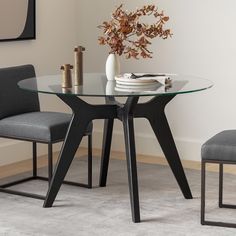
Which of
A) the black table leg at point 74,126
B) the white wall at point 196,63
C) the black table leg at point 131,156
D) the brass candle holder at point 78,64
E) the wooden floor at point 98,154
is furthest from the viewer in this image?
the white wall at point 196,63

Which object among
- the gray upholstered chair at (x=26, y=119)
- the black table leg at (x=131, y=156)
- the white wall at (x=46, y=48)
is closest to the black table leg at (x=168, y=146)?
the black table leg at (x=131, y=156)

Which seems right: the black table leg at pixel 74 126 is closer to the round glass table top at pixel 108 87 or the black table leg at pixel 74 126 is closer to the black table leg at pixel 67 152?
the black table leg at pixel 67 152

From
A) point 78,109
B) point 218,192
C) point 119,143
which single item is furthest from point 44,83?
point 119,143

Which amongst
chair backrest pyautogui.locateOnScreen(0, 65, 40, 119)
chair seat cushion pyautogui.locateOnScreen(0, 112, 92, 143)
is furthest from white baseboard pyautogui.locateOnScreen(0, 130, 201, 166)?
chair seat cushion pyautogui.locateOnScreen(0, 112, 92, 143)

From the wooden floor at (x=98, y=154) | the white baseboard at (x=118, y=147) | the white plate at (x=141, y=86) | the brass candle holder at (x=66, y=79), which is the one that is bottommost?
the wooden floor at (x=98, y=154)

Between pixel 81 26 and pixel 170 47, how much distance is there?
36.4 inches

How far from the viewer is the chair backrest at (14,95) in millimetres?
4797

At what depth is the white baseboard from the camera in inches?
220

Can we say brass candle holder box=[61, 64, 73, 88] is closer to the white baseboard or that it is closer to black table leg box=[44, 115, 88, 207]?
black table leg box=[44, 115, 88, 207]

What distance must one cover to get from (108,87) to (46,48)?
1805mm

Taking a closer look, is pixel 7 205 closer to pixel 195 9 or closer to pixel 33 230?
pixel 33 230

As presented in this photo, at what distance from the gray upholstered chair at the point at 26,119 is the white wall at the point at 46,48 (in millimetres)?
533

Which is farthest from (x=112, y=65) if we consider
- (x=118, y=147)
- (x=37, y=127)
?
(x=118, y=147)

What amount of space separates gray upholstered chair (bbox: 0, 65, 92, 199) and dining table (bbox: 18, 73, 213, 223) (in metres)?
0.19
